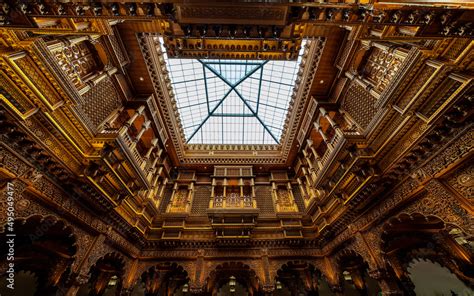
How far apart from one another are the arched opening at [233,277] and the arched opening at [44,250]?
6.57 m

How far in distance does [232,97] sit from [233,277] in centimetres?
1295

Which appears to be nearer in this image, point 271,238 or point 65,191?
point 65,191

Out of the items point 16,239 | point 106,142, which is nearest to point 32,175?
point 106,142

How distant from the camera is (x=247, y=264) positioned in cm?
1015

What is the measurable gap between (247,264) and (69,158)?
9640 millimetres

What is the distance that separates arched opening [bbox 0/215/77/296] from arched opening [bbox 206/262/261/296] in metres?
6.57

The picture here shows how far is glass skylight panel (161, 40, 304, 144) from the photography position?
40.4ft

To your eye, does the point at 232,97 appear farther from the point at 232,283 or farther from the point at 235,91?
the point at 232,283

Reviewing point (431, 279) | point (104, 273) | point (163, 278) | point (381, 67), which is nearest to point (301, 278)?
point (431, 279)

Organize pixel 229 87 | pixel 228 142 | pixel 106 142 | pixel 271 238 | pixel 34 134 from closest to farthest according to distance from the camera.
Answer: pixel 34 134 < pixel 106 142 < pixel 271 238 < pixel 229 87 < pixel 228 142

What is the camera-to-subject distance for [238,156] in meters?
14.6

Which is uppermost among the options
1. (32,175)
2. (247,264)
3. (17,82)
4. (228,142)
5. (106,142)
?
(228,142)

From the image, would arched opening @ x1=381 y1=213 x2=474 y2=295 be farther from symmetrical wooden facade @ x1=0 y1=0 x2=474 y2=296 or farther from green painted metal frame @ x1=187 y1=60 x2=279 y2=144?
green painted metal frame @ x1=187 y1=60 x2=279 y2=144

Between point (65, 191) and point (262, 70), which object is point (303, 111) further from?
point (65, 191)
